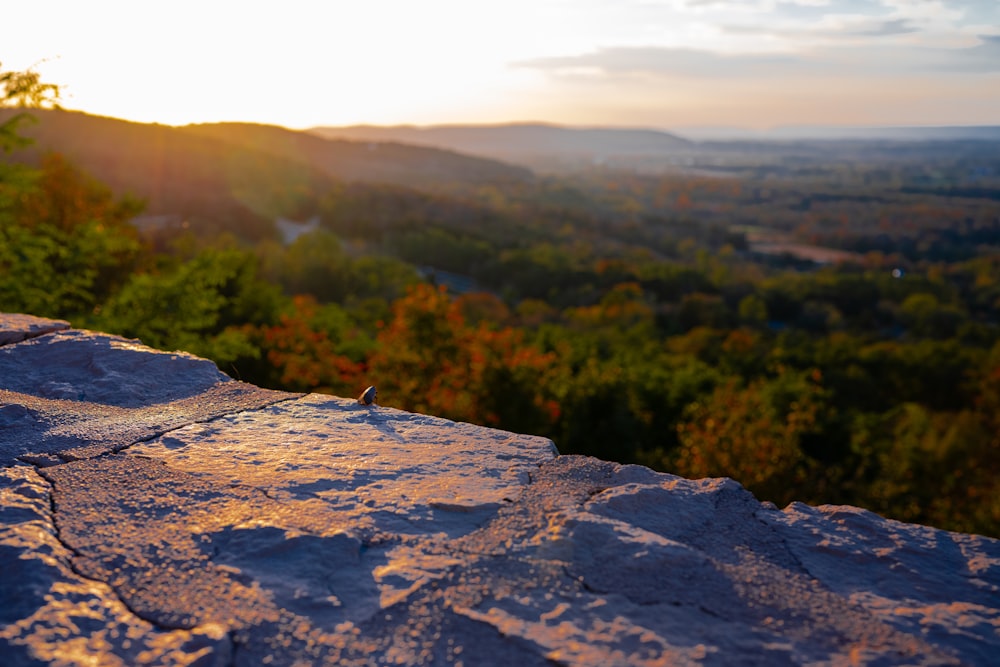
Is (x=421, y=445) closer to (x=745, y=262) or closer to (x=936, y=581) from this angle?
(x=936, y=581)

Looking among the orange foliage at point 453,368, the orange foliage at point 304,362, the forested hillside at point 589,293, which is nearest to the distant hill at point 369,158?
the forested hillside at point 589,293

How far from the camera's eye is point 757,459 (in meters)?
10.4

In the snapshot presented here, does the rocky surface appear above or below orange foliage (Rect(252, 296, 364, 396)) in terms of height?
above

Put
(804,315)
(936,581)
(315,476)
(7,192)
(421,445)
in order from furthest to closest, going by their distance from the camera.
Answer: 1. (804,315)
2. (7,192)
3. (421,445)
4. (315,476)
5. (936,581)

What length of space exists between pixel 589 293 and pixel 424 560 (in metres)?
44.0

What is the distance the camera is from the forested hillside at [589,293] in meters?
10.6

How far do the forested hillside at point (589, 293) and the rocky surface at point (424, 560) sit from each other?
5.96 meters

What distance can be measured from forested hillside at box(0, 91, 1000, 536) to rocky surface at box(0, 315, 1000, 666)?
19.5 ft

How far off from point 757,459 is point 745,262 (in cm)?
5748

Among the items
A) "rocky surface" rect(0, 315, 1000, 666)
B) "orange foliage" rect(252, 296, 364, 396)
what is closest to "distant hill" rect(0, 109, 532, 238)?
"orange foliage" rect(252, 296, 364, 396)

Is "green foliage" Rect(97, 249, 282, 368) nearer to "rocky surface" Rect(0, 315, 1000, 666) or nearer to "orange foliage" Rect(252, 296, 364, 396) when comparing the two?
"orange foliage" Rect(252, 296, 364, 396)

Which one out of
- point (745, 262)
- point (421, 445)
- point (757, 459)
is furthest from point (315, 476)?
point (745, 262)

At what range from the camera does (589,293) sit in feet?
148

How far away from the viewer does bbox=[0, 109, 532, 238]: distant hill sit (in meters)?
44.3
